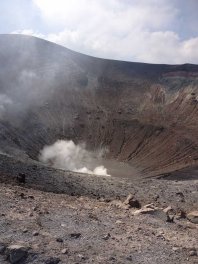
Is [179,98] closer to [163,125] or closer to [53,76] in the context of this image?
[163,125]

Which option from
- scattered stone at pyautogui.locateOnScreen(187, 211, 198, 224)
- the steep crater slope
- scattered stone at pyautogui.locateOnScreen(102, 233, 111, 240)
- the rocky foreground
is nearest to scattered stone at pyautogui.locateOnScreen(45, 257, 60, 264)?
the rocky foreground

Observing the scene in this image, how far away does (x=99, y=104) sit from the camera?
5128 centimetres

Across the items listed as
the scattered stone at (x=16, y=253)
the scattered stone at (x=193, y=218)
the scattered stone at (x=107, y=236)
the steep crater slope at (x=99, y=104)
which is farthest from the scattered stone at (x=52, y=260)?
the steep crater slope at (x=99, y=104)

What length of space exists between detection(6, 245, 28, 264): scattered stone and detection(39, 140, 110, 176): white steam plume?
25.6 meters

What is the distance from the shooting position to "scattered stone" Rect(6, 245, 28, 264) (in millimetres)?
9305

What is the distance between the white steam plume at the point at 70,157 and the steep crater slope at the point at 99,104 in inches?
39.9

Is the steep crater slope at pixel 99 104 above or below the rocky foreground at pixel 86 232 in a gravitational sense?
above

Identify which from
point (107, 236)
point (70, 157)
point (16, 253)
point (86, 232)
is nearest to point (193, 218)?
point (107, 236)

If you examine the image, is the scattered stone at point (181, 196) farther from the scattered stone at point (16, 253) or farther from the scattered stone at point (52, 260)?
the scattered stone at point (16, 253)

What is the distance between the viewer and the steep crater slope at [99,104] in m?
40.4

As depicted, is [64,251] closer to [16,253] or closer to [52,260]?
[52,260]

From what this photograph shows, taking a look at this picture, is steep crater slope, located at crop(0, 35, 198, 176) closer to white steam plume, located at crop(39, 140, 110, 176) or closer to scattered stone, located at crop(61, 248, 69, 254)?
white steam plume, located at crop(39, 140, 110, 176)

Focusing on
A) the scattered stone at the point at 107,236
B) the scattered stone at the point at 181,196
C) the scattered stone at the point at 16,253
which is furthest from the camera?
the scattered stone at the point at 181,196

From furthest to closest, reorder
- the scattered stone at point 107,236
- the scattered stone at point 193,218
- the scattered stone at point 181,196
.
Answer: the scattered stone at point 181,196 < the scattered stone at point 193,218 < the scattered stone at point 107,236
